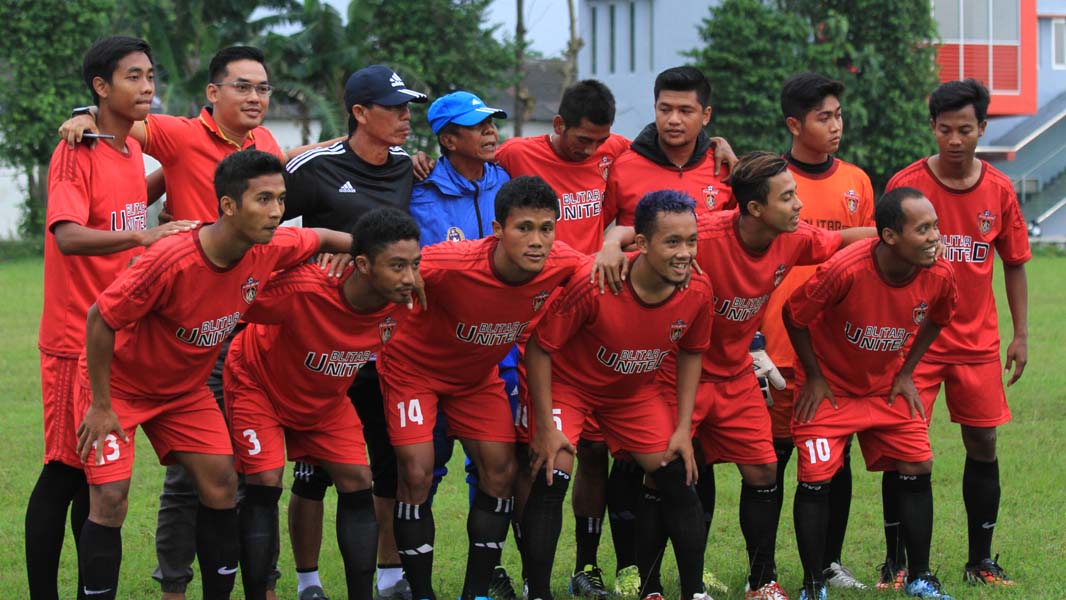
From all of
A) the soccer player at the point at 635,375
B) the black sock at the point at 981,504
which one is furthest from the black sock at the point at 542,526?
the black sock at the point at 981,504

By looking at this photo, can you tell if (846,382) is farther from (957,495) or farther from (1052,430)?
(1052,430)

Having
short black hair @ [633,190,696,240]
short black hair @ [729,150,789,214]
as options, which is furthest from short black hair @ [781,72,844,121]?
short black hair @ [633,190,696,240]

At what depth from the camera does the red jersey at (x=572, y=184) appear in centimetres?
746

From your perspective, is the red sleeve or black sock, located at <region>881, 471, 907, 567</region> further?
black sock, located at <region>881, 471, 907, 567</region>

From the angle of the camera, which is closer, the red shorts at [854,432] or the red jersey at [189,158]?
the red jersey at [189,158]

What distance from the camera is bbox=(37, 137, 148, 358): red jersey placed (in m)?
6.07

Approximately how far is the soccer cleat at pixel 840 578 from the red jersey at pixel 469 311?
2.09m

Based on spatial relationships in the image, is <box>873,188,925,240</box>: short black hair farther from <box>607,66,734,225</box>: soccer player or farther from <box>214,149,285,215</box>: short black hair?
<box>214,149,285,215</box>: short black hair

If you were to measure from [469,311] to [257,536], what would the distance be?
143 cm

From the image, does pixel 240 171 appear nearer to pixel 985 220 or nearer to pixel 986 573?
pixel 985 220

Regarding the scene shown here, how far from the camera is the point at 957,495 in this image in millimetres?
9359

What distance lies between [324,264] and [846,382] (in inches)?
107

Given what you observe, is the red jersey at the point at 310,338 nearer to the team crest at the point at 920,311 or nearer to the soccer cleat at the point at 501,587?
the soccer cleat at the point at 501,587

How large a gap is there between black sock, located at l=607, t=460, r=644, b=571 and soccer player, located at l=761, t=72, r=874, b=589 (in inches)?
31.0
